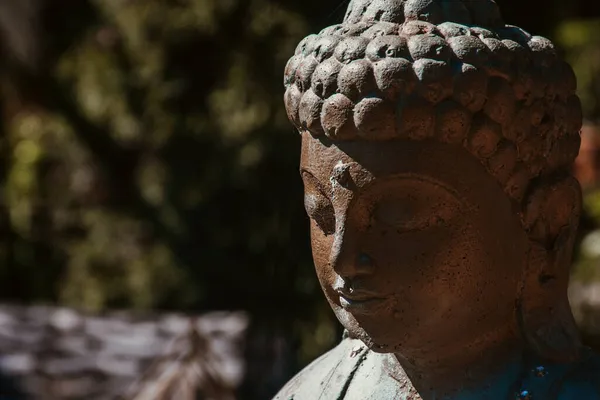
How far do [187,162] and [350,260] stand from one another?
413 cm

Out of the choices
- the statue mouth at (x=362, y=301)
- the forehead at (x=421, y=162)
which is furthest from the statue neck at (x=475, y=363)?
the forehead at (x=421, y=162)

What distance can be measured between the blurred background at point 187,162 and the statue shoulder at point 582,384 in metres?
2.60

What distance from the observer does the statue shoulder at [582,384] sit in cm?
236

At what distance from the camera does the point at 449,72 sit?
89.2 inches

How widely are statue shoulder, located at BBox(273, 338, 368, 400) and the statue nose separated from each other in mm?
377

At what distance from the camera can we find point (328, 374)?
267 cm

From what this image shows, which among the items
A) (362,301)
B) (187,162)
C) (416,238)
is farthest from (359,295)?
(187,162)

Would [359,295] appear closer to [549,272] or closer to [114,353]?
[549,272]

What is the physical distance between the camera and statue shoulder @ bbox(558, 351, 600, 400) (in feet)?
7.73

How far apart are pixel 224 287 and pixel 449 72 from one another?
422cm

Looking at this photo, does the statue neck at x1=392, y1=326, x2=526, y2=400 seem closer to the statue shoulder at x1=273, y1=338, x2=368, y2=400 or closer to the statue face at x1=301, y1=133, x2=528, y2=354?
the statue face at x1=301, y1=133, x2=528, y2=354

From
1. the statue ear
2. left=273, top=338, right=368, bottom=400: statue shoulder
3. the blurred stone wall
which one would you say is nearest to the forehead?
the statue ear

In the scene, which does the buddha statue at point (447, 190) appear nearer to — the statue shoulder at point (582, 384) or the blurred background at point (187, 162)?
the statue shoulder at point (582, 384)

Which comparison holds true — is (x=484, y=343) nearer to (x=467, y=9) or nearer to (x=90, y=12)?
(x=467, y=9)
